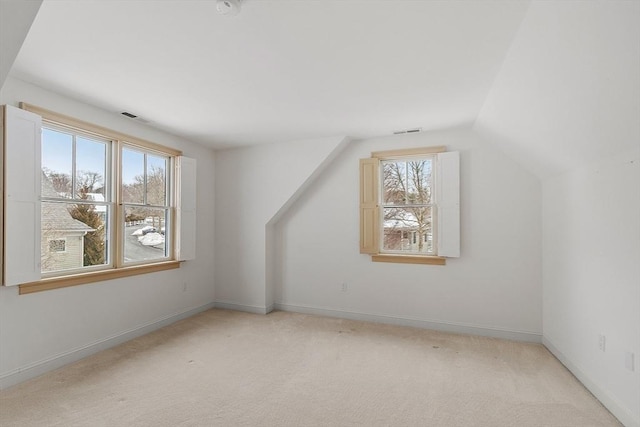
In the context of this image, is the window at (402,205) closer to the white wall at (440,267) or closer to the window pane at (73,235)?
the white wall at (440,267)

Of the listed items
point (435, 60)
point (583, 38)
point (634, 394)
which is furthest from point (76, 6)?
point (634, 394)

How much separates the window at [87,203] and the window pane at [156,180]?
13 millimetres

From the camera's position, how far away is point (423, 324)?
3.79m

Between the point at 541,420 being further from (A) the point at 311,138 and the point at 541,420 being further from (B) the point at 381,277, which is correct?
(A) the point at 311,138

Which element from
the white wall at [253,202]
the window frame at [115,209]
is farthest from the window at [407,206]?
the window frame at [115,209]

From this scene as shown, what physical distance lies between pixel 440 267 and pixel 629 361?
189 cm

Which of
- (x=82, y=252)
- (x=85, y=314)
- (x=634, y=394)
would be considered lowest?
(x=634, y=394)

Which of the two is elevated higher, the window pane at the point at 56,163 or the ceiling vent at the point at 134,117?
the ceiling vent at the point at 134,117

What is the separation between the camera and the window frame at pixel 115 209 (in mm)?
2703

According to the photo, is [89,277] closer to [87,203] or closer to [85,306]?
[85,306]

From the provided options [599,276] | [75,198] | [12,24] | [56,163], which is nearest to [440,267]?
[599,276]

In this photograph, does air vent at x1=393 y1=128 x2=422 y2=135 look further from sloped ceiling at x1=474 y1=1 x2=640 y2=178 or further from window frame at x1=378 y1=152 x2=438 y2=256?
sloped ceiling at x1=474 y1=1 x2=640 y2=178

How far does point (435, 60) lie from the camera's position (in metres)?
2.15

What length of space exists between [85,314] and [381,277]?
333 centimetres
